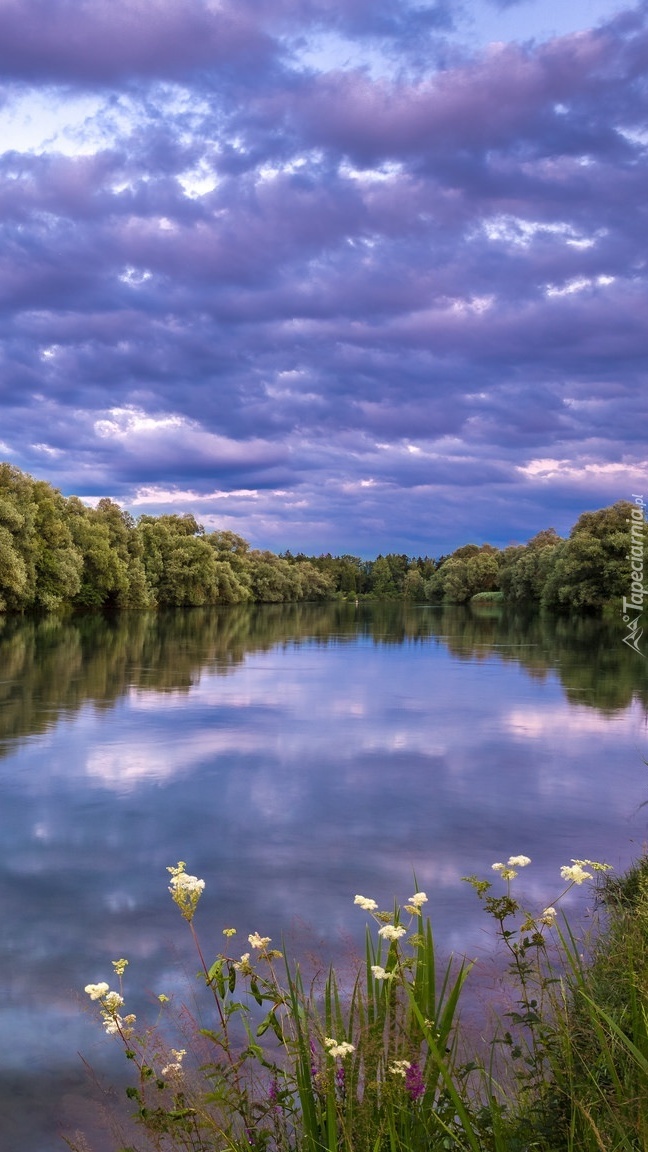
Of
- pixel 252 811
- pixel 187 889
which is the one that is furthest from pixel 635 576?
pixel 187 889

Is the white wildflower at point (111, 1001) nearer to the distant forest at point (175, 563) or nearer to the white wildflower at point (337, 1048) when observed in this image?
the white wildflower at point (337, 1048)

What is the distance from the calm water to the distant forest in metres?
31.4

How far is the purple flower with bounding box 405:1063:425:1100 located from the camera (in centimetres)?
318

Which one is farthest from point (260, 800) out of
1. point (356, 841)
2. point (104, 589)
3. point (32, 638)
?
point (104, 589)

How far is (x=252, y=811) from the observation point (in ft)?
39.0

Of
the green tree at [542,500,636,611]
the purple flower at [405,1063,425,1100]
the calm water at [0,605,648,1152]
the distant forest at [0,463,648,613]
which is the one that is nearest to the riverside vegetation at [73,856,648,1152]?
the purple flower at [405,1063,425,1100]

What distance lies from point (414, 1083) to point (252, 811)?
8.91 m

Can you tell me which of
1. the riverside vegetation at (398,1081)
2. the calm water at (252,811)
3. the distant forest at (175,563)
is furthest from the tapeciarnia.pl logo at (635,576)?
the riverside vegetation at (398,1081)

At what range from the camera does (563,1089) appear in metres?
3.47

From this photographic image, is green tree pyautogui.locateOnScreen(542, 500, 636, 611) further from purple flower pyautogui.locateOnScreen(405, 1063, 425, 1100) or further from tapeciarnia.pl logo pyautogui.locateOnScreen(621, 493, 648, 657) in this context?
purple flower pyautogui.locateOnScreen(405, 1063, 425, 1100)

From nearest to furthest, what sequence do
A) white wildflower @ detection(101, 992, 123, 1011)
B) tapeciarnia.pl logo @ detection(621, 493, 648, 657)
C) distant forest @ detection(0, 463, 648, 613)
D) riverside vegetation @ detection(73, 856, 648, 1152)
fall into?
riverside vegetation @ detection(73, 856, 648, 1152) < white wildflower @ detection(101, 992, 123, 1011) < tapeciarnia.pl logo @ detection(621, 493, 648, 657) < distant forest @ detection(0, 463, 648, 613)

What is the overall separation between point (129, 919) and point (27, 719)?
11896 mm

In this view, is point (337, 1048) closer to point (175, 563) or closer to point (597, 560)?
point (597, 560)

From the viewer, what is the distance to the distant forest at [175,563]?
6128 centimetres
